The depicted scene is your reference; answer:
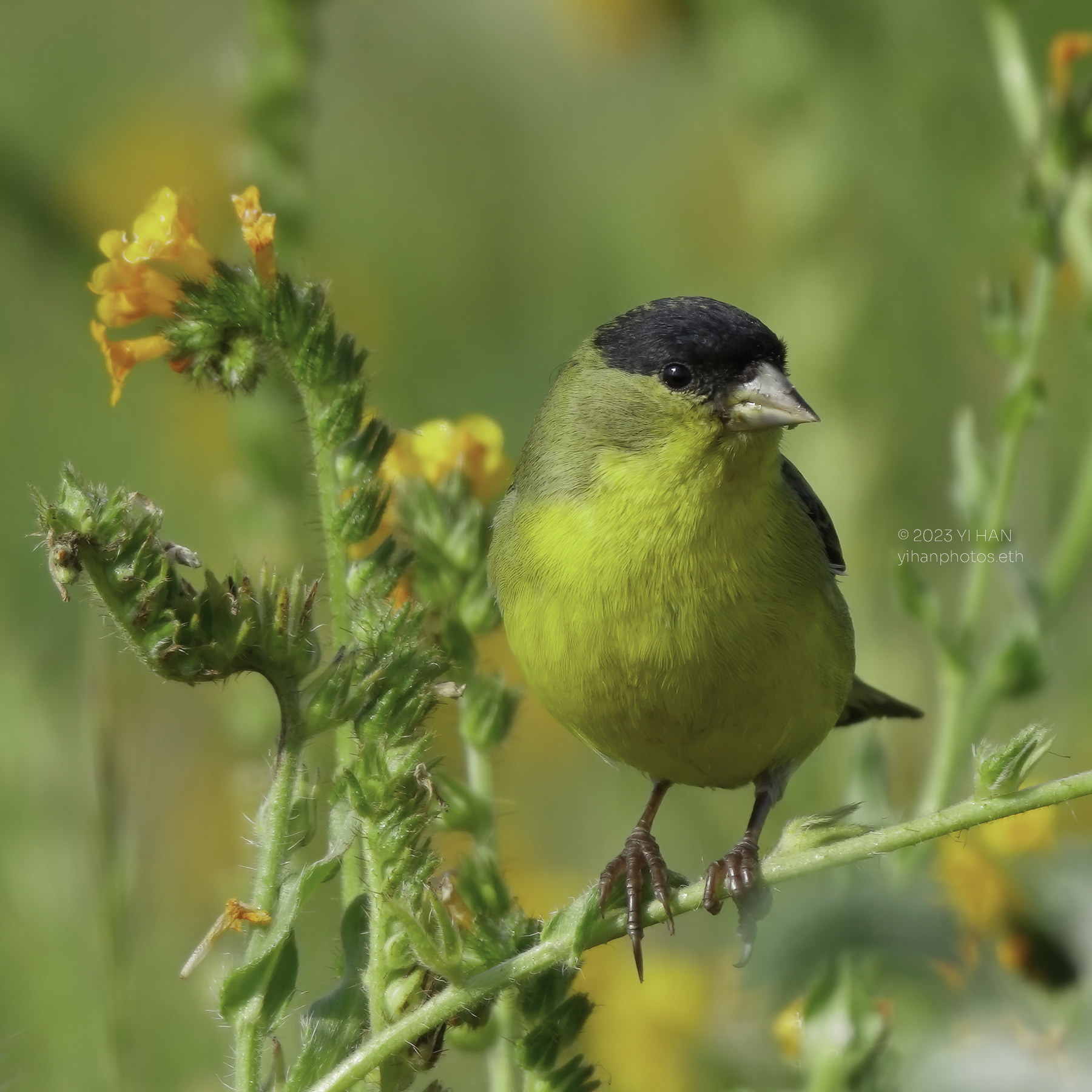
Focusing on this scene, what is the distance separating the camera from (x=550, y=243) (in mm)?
5125

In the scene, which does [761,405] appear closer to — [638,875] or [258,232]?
[638,875]

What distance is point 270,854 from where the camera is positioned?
56.4 inches

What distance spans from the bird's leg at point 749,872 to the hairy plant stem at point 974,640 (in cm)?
33

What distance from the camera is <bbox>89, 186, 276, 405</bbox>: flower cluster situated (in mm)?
1687

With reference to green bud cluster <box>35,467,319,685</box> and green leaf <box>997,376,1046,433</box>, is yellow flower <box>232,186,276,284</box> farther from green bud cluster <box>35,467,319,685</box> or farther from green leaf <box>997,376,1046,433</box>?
green leaf <box>997,376,1046,433</box>

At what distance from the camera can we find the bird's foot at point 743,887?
132 centimetres

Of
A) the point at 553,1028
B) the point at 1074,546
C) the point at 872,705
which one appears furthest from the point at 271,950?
the point at 872,705

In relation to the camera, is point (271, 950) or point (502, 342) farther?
point (502, 342)

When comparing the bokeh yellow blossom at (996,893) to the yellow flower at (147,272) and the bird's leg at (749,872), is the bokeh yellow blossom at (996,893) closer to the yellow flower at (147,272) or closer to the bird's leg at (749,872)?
the bird's leg at (749,872)

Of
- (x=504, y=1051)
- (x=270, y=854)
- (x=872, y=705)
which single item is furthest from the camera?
(x=872, y=705)

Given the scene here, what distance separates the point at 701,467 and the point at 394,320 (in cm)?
230

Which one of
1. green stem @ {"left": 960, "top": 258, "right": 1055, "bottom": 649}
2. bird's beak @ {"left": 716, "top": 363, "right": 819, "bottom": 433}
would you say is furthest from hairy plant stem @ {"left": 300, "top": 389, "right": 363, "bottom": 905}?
green stem @ {"left": 960, "top": 258, "right": 1055, "bottom": 649}

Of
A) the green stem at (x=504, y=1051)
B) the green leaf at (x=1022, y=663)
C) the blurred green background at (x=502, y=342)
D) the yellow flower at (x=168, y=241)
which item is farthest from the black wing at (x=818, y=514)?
the yellow flower at (x=168, y=241)

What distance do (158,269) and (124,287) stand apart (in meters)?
0.06
